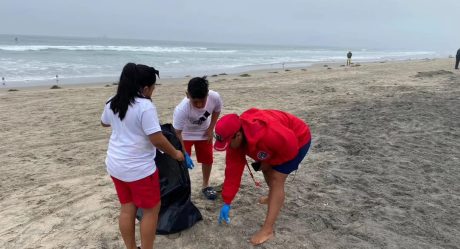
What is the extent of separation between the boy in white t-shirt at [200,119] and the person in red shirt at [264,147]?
0.49 meters

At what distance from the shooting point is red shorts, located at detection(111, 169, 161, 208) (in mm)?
2558

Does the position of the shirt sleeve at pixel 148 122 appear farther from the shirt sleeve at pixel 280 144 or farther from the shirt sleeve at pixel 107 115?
the shirt sleeve at pixel 280 144

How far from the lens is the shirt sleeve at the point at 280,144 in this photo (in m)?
2.80

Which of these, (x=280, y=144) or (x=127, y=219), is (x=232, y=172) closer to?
(x=280, y=144)

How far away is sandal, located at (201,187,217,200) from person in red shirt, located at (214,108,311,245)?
0.53 m

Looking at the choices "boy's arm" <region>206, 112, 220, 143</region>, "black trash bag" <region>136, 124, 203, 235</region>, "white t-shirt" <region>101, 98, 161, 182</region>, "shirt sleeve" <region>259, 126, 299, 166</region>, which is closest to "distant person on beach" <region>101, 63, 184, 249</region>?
"white t-shirt" <region>101, 98, 161, 182</region>

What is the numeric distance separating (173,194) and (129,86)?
111 centimetres

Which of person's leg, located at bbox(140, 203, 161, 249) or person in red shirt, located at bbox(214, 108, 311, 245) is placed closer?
person's leg, located at bbox(140, 203, 161, 249)

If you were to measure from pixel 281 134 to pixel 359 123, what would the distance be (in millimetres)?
4378

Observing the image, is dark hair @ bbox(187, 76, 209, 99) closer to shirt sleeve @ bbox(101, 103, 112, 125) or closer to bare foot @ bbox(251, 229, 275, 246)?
shirt sleeve @ bbox(101, 103, 112, 125)

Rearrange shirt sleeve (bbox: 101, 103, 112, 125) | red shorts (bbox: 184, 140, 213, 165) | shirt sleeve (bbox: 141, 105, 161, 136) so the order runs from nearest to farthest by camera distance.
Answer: shirt sleeve (bbox: 141, 105, 161, 136) → shirt sleeve (bbox: 101, 103, 112, 125) → red shorts (bbox: 184, 140, 213, 165)

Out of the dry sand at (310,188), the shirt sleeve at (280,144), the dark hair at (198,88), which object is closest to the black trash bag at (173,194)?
the dry sand at (310,188)

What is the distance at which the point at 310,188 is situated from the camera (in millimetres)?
4117

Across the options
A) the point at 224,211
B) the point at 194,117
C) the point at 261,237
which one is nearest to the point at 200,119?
the point at 194,117
